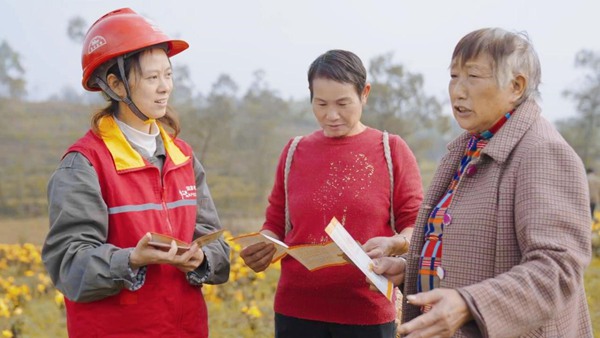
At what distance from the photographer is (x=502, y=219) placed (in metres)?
1.90

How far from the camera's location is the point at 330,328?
9.57ft

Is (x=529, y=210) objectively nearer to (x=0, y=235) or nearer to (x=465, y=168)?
(x=465, y=168)

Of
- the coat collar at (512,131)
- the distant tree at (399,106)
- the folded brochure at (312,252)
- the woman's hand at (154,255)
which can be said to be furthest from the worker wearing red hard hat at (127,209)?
the distant tree at (399,106)

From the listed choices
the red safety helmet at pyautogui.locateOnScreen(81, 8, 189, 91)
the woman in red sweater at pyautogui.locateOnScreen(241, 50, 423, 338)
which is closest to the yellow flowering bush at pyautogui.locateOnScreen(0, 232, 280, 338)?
the woman in red sweater at pyautogui.locateOnScreen(241, 50, 423, 338)

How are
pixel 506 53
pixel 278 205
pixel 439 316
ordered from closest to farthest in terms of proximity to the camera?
pixel 439 316, pixel 506 53, pixel 278 205

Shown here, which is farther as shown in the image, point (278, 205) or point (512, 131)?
point (278, 205)

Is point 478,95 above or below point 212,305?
above

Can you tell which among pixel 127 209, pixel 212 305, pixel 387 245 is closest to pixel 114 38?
pixel 127 209

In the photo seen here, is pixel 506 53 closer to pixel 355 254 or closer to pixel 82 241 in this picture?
pixel 355 254

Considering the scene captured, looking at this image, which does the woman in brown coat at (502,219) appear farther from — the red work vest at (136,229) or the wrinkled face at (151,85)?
the wrinkled face at (151,85)

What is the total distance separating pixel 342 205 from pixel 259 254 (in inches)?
15.4

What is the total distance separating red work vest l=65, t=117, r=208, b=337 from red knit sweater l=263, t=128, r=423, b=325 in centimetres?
52

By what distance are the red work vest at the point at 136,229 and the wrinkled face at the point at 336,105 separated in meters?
0.67

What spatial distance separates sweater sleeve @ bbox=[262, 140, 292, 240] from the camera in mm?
3137
